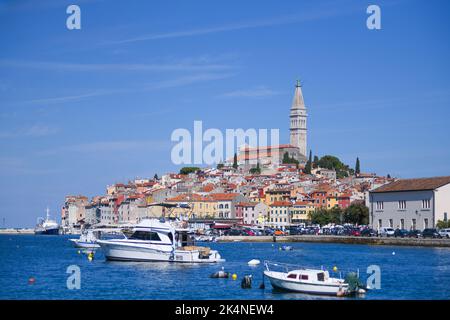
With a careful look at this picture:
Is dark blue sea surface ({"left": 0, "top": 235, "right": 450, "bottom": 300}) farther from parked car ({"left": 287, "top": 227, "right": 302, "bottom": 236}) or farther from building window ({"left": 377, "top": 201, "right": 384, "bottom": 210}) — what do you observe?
parked car ({"left": 287, "top": 227, "right": 302, "bottom": 236})

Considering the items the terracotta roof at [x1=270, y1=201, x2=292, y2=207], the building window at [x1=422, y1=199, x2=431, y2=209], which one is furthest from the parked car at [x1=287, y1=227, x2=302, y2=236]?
the terracotta roof at [x1=270, y1=201, x2=292, y2=207]

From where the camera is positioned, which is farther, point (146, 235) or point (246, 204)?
point (246, 204)

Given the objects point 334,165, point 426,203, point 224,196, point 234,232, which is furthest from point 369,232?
point 334,165

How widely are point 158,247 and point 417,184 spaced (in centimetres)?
3090

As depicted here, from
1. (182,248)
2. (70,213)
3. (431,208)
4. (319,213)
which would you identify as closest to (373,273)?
(182,248)

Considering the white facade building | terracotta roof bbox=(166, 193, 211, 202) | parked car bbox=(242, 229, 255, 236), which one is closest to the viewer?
the white facade building

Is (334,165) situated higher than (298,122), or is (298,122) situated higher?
(298,122)

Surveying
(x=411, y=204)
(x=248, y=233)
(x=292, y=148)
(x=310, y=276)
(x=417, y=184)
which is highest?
(x=292, y=148)

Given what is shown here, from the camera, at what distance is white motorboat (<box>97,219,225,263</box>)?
3506 cm

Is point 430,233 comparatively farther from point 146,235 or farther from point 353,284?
point 353,284

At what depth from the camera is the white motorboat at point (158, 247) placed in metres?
35.1

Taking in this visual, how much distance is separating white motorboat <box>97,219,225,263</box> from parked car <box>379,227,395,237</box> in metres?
25.8

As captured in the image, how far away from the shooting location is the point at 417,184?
61281mm
